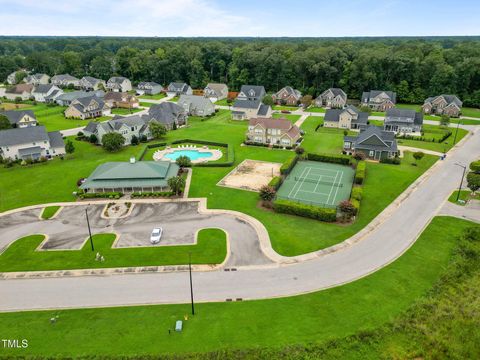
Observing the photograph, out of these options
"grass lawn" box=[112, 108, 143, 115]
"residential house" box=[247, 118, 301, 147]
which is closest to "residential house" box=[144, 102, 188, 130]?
"grass lawn" box=[112, 108, 143, 115]

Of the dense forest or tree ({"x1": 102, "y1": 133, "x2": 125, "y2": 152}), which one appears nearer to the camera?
tree ({"x1": 102, "y1": 133, "x2": 125, "y2": 152})

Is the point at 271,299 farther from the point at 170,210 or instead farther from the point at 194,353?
the point at 170,210

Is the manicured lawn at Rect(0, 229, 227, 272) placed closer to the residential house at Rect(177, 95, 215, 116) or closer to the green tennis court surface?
the green tennis court surface

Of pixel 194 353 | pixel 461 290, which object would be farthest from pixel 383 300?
pixel 194 353

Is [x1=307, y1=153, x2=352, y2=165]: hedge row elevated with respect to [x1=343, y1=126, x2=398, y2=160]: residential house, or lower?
lower

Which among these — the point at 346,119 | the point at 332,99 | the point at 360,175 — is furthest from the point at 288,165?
the point at 332,99

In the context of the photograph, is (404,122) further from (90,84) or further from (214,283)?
(90,84)
